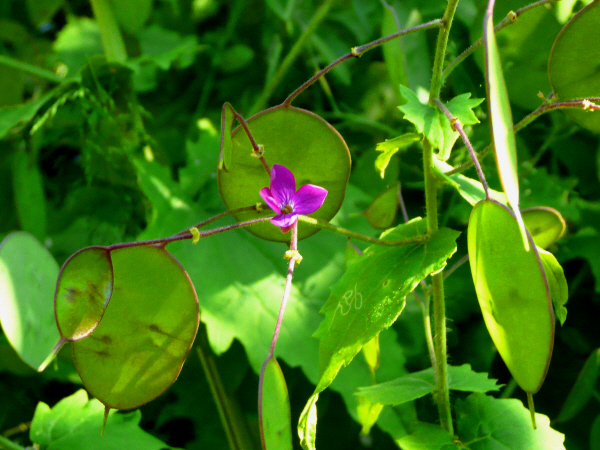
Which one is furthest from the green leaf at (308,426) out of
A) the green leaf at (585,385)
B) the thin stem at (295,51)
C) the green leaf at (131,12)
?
the green leaf at (131,12)

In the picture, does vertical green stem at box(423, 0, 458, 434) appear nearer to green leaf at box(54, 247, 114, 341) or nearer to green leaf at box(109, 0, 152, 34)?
green leaf at box(54, 247, 114, 341)

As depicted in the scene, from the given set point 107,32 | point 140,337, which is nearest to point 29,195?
point 107,32

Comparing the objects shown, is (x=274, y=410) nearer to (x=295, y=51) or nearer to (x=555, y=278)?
(x=555, y=278)

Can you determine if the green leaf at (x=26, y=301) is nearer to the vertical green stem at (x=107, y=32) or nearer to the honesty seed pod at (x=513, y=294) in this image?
the honesty seed pod at (x=513, y=294)

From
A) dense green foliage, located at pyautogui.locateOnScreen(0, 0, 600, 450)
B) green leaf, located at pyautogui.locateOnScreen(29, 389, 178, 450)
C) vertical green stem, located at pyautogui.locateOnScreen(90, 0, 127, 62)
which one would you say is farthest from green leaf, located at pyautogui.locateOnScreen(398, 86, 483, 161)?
vertical green stem, located at pyautogui.locateOnScreen(90, 0, 127, 62)

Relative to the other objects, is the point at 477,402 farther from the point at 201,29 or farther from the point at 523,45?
the point at 201,29

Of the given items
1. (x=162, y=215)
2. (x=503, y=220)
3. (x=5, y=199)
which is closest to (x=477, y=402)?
(x=503, y=220)
